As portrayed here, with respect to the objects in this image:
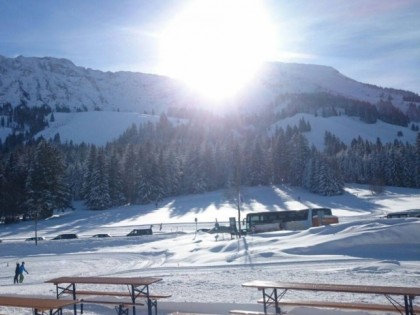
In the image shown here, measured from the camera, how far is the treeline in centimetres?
7644

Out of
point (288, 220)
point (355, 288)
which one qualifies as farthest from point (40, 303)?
point (288, 220)

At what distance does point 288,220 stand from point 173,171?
50.2 m

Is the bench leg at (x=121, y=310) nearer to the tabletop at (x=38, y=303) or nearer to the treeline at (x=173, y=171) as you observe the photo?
the tabletop at (x=38, y=303)

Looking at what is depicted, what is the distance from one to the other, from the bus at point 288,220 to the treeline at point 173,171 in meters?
28.6

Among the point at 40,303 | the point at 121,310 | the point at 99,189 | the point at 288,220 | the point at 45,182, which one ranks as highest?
the point at 45,182

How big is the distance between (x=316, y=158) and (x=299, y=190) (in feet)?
25.1

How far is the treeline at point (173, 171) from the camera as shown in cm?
7644

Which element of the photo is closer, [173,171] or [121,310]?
[121,310]

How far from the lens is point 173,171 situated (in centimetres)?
9881

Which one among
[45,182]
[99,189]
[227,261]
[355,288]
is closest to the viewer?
[355,288]

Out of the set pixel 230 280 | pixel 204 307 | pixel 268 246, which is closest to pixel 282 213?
pixel 268 246

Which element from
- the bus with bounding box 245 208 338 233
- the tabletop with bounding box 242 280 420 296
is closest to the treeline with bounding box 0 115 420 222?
the bus with bounding box 245 208 338 233

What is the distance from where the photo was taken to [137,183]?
92250mm

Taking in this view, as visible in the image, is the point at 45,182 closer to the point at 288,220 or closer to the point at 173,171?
the point at 173,171
